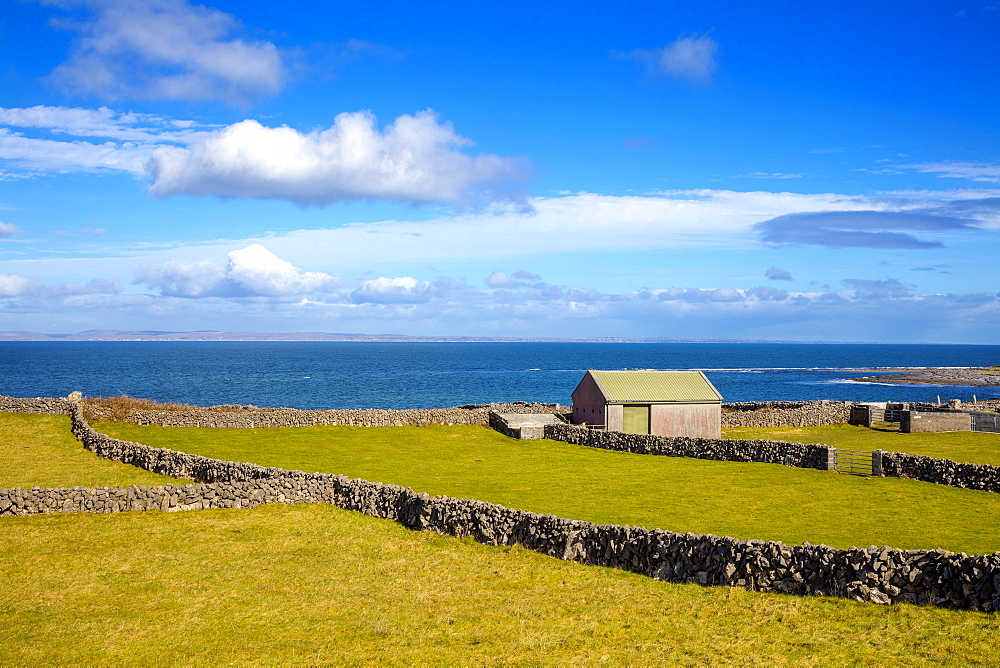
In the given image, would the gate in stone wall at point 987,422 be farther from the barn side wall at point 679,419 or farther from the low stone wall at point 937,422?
the barn side wall at point 679,419

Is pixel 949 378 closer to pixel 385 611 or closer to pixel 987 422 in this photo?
pixel 987 422

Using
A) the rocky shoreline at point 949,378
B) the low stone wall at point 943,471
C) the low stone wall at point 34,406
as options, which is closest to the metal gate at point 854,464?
the low stone wall at point 943,471

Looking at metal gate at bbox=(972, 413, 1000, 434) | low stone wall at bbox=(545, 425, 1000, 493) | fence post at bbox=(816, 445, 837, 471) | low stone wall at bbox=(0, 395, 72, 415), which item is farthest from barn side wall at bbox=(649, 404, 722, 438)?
low stone wall at bbox=(0, 395, 72, 415)

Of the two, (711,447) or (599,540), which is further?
(711,447)

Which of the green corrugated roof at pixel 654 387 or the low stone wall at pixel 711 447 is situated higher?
the green corrugated roof at pixel 654 387

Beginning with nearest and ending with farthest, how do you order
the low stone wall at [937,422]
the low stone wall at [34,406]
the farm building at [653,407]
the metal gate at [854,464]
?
the metal gate at [854,464] < the low stone wall at [34,406] < the farm building at [653,407] < the low stone wall at [937,422]

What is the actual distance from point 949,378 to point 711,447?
120527 millimetres

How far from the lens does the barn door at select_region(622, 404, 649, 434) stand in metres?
47.8

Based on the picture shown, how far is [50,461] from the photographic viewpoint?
34750 mm

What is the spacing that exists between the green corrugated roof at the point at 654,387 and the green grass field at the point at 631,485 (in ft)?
18.8

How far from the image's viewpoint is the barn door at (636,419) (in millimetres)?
47812

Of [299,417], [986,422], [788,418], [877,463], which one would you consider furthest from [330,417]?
[986,422]

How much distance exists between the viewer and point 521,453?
41.1m

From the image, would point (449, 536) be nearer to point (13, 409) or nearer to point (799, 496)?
point (799, 496)
